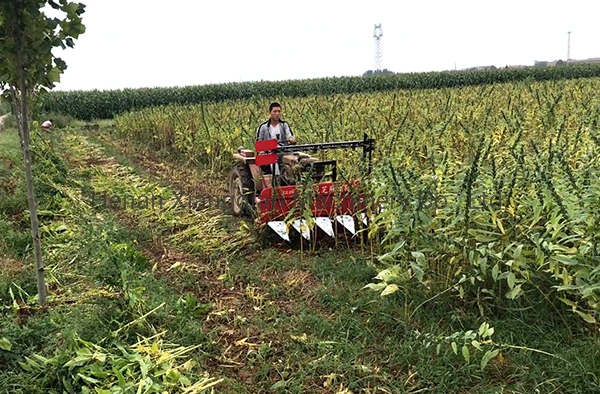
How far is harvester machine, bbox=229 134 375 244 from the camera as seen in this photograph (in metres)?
5.47

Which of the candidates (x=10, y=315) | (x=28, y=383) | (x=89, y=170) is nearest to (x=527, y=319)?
(x=28, y=383)

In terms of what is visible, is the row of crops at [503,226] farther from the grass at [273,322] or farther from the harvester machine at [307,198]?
the harvester machine at [307,198]

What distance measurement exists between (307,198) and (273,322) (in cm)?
146

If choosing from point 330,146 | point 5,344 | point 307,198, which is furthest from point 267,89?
point 5,344

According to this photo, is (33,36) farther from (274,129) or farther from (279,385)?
(274,129)

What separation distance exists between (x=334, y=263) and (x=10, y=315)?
3010 millimetres

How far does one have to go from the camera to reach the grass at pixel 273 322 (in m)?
3.39

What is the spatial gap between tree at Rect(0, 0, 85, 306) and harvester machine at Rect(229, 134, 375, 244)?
251 cm

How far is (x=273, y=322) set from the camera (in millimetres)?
4336

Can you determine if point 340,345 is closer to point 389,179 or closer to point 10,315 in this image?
point 389,179

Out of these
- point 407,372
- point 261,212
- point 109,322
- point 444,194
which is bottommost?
point 407,372

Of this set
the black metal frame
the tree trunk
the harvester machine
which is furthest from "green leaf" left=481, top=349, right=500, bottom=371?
the tree trunk

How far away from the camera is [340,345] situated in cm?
383

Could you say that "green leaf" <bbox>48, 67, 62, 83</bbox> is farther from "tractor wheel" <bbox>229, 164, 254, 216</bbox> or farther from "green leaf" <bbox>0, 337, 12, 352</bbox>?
"tractor wheel" <bbox>229, 164, 254, 216</bbox>
